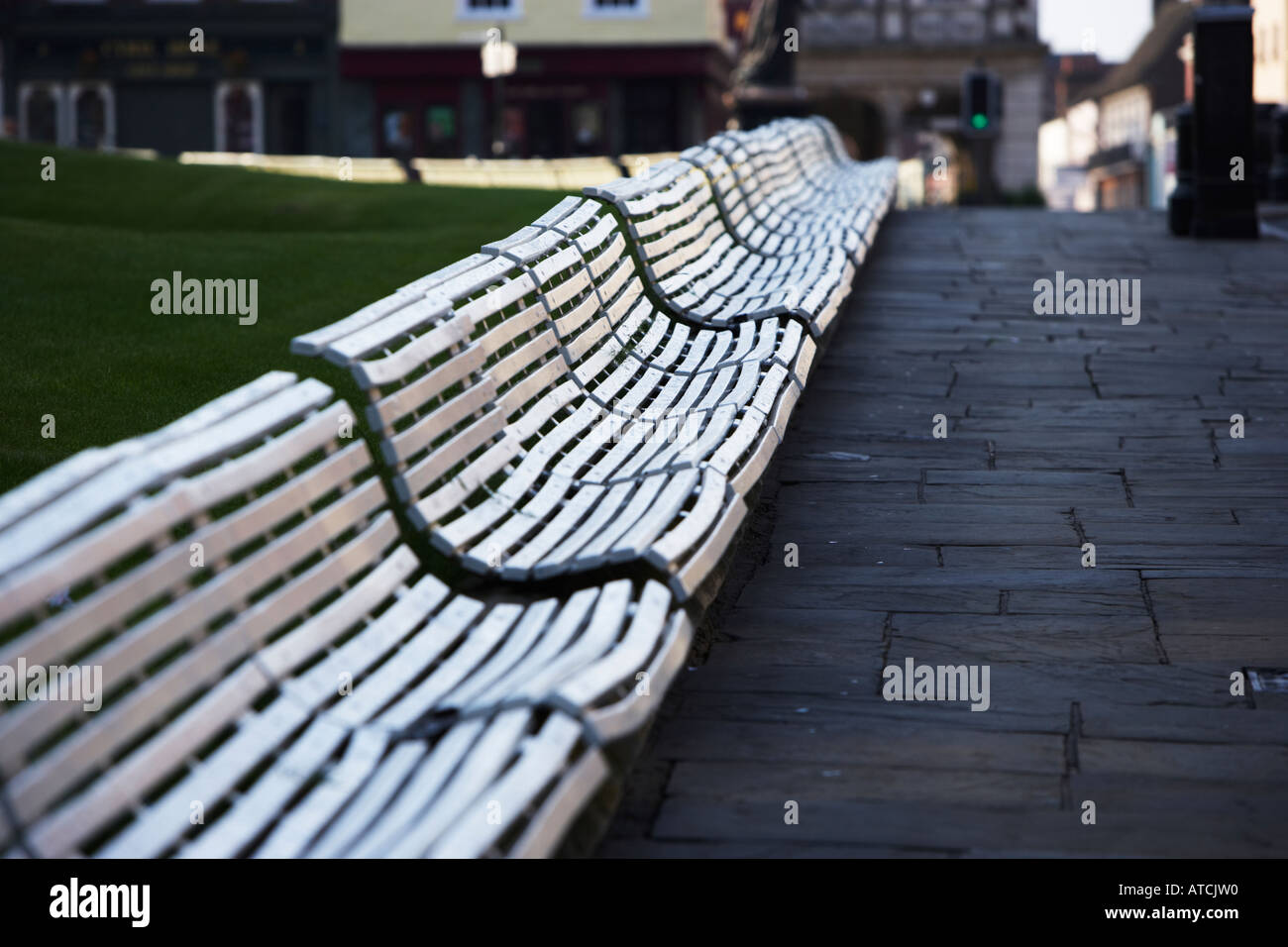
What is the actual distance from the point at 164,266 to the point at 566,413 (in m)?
5.45

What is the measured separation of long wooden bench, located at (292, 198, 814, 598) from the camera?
421 cm

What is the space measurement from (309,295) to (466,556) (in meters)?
5.75

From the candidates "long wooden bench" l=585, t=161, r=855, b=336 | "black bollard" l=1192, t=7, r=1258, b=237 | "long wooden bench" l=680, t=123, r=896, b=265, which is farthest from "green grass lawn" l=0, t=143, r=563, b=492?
"black bollard" l=1192, t=7, r=1258, b=237

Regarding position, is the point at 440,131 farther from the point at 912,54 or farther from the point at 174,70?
the point at 912,54

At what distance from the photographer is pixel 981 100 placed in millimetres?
27156

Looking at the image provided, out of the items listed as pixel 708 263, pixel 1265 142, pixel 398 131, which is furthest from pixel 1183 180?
pixel 398 131

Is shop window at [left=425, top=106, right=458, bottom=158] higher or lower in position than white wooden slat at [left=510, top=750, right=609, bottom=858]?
higher

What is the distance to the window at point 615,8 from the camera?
36812 mm

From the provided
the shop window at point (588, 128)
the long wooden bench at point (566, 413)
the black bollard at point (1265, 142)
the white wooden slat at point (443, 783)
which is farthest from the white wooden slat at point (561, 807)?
the shop window at point (588, 128)

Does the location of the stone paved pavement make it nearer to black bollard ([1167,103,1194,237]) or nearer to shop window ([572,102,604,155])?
black bollard ([1167,103,1194,237])

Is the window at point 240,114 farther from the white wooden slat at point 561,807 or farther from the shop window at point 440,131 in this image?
the white wooden slat at point 561,807

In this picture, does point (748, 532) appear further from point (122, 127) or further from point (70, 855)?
point (122, 127)

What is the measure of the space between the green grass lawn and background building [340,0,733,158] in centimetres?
1860
